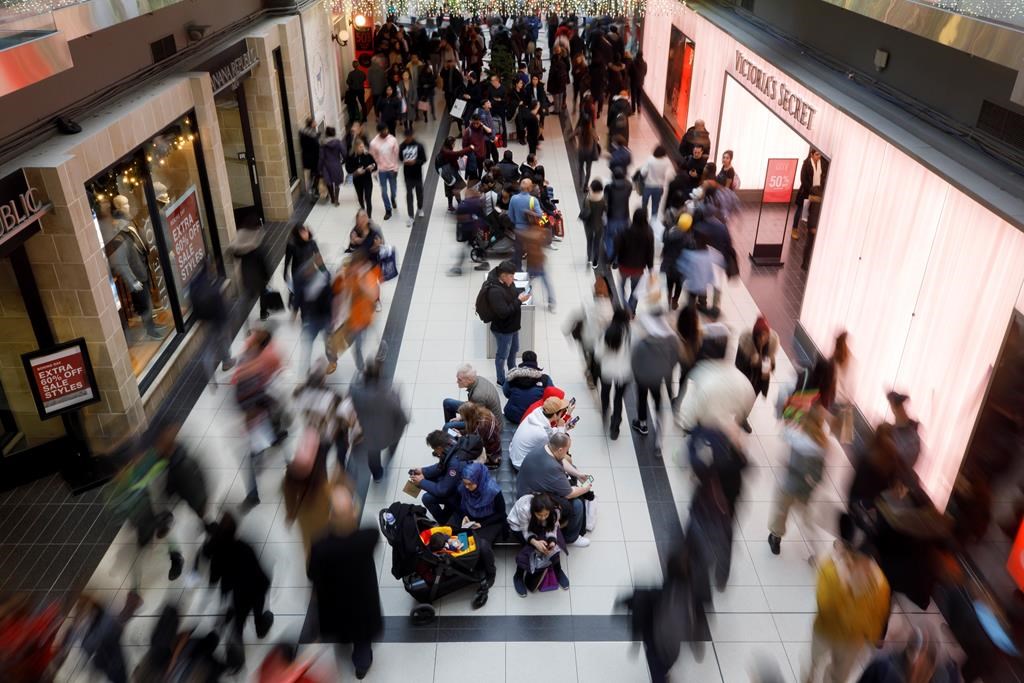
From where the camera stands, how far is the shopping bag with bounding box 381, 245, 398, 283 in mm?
11266

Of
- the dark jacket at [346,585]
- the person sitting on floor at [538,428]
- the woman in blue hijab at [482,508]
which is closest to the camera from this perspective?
the dark jacket at [346,585]

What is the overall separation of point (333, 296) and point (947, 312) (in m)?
5.94

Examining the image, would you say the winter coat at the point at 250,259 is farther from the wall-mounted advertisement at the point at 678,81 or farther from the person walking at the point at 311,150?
the wall-mounted advertisement at the point at 678,81

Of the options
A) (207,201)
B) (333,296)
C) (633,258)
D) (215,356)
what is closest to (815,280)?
(633,258)

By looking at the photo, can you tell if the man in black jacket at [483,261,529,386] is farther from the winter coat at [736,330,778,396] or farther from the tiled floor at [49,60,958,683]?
the winter coat at [736,330,778,396]

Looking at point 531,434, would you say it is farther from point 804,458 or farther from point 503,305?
point 804,458

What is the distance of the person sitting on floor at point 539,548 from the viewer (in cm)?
602

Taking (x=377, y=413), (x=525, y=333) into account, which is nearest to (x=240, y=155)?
(x=525, y=333)

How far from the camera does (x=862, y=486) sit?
5.95 meters

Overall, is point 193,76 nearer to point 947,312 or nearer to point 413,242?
point 413,242

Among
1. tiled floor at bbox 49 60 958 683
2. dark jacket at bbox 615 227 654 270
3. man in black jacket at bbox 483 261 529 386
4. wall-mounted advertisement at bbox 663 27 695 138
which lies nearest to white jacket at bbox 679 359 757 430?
tiled floor at bbox 49 60 958 683

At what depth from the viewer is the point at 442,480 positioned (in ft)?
21.3

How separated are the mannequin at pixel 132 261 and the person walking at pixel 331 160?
5055 millimetres

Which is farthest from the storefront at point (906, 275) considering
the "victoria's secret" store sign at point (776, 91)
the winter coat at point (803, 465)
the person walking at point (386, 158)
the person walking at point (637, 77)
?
the person walking at point (637, 77)
